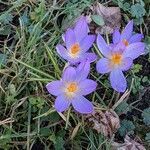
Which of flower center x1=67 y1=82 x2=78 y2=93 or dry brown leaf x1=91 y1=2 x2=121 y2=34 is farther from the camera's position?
dry brown leaf x1=91 y1=2 x2=121 y2=34

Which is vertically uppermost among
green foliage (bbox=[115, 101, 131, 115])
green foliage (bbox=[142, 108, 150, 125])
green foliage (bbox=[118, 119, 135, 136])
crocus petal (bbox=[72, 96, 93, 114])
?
crocus petal (bbox=[72, 96, 93, 114])

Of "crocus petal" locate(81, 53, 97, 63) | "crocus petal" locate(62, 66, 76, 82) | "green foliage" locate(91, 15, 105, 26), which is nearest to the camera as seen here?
"crocus petal" locate(62, 66, 76, 82)

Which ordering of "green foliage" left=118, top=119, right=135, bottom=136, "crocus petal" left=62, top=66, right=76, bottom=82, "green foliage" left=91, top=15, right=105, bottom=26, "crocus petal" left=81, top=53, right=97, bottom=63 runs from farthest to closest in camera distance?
"green foliage" left=91, top=15, right=105, bottom=26
"green foliage" left=118, top=119, right=135, bottom=136
"crocus petal" left=81, top=53, right=97, bottom=63
"crocus petal" left=62, top=66, right=76, bottom=82

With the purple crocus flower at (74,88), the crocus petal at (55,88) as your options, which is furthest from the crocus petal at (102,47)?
the crocus petal at (55,88)

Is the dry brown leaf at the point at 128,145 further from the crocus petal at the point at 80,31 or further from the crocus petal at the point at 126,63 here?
the crocus petal at the point at 80,31

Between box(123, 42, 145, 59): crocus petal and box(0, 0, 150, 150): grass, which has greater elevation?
box(123, 42, 145, 59): crocus petal

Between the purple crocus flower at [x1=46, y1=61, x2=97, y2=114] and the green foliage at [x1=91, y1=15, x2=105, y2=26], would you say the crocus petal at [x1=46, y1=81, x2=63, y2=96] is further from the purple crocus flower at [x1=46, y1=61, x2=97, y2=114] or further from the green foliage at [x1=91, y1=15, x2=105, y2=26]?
the green foliage at [x1=91, y1=15, x2=105, y2=26]

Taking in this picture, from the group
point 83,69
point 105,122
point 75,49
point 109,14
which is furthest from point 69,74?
point 109,14

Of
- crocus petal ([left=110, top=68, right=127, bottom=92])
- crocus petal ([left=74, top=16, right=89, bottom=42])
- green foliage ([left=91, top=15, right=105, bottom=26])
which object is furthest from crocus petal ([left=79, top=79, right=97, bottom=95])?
green foliage ([left=91, top=15, right=105, bottom=26])
